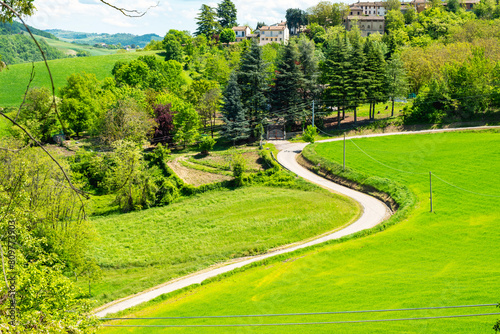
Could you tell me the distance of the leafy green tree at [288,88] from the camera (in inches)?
2576

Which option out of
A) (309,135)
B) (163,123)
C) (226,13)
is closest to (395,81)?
(309,135)

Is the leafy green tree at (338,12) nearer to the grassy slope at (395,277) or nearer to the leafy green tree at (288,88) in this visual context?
the leafy green tree at (288,88)

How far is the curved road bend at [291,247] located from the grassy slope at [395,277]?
1.76 m

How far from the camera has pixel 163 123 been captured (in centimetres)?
6475

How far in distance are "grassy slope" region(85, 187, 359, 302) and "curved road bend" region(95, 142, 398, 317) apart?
2.82 feet

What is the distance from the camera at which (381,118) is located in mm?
67562

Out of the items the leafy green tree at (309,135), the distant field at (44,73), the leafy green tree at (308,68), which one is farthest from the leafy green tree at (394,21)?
the distant field at (44,73)

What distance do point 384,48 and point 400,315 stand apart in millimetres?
74400

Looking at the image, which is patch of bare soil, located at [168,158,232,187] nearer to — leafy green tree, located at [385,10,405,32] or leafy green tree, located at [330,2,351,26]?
leafy green tree, located at [385,10,405,32]

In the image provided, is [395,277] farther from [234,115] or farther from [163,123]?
[163,123]

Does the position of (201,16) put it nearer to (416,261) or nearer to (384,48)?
(384,48)

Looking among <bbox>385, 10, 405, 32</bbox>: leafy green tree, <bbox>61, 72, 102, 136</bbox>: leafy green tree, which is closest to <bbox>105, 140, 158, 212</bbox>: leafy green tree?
<bbox>61, 72, 102, 136</bbox>: leafy green tree

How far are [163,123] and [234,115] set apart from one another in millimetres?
11108

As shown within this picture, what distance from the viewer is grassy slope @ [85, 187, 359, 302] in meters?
31.7
